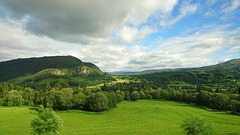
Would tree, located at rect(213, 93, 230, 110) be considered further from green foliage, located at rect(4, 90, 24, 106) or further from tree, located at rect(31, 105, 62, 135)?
green foliage, located at rect(4, 90, 24, 106)

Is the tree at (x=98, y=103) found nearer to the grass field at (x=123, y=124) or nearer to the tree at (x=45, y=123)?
the grass field at (x=123, y=124)

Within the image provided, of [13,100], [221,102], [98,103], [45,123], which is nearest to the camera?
[45,123]

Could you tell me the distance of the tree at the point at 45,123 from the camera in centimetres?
1416

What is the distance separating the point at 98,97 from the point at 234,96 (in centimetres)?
9613

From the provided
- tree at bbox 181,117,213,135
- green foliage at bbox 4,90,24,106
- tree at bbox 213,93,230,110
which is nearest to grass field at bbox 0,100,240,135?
tree at bbox 181,117,213,135

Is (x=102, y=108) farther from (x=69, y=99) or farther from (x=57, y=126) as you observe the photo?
(x=57, y=126)

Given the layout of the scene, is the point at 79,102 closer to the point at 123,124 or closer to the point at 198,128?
the point at 123,124

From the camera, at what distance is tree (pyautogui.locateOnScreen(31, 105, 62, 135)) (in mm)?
14156

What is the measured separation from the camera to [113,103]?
80938 millimetres

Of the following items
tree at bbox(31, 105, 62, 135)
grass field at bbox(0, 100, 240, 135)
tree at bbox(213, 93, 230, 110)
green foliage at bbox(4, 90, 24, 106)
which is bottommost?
tree at bbox(213, 93, 230, 110)

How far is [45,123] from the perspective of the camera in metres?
14.2

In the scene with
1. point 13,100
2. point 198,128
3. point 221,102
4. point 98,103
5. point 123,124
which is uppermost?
point 198,128

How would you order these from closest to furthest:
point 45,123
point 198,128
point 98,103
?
A: point 45,123
point 198,128
point 98,103

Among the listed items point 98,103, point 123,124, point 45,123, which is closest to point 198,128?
point 45,123
